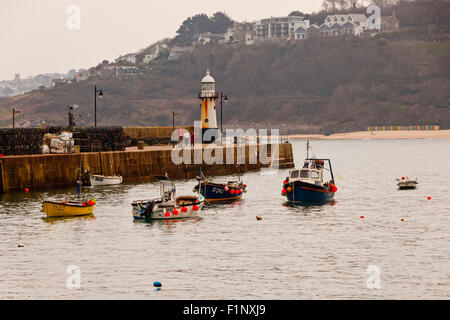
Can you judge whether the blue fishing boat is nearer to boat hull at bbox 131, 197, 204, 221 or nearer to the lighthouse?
boat hull at bbox 131, 197, 204, 221

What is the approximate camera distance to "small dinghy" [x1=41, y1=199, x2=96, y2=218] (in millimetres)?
50781

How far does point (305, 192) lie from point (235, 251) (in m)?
19.9

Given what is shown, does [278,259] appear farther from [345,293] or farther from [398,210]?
[398,210]

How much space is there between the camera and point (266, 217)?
53.9m

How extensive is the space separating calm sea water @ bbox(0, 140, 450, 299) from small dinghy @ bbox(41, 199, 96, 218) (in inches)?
33.4

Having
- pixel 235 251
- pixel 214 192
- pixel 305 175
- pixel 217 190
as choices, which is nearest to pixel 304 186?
pixel 305 175

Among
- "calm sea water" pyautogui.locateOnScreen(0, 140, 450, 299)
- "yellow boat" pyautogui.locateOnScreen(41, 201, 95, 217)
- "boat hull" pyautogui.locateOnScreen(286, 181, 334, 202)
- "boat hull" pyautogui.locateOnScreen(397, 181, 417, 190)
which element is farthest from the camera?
"boat hull" pyautogui.locateOnScreen(397, 181, 417, 190)

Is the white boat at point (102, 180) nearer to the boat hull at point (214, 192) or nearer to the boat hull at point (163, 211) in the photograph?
the boat hull at point (214, 192)

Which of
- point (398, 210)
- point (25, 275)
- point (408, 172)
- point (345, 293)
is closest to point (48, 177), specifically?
point (398, 210)

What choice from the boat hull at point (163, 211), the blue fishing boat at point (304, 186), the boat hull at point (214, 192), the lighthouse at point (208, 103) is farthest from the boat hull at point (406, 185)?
the boat hull at point (163, 211)

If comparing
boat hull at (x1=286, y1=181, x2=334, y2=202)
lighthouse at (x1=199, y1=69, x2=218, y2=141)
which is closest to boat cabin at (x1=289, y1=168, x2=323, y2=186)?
boat hull at (x1=286, y1=181, x2=334, y2=202)

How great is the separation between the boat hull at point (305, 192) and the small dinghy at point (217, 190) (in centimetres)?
422

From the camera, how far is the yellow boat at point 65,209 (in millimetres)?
50750

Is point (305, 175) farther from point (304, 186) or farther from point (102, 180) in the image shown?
point (102, 180)
